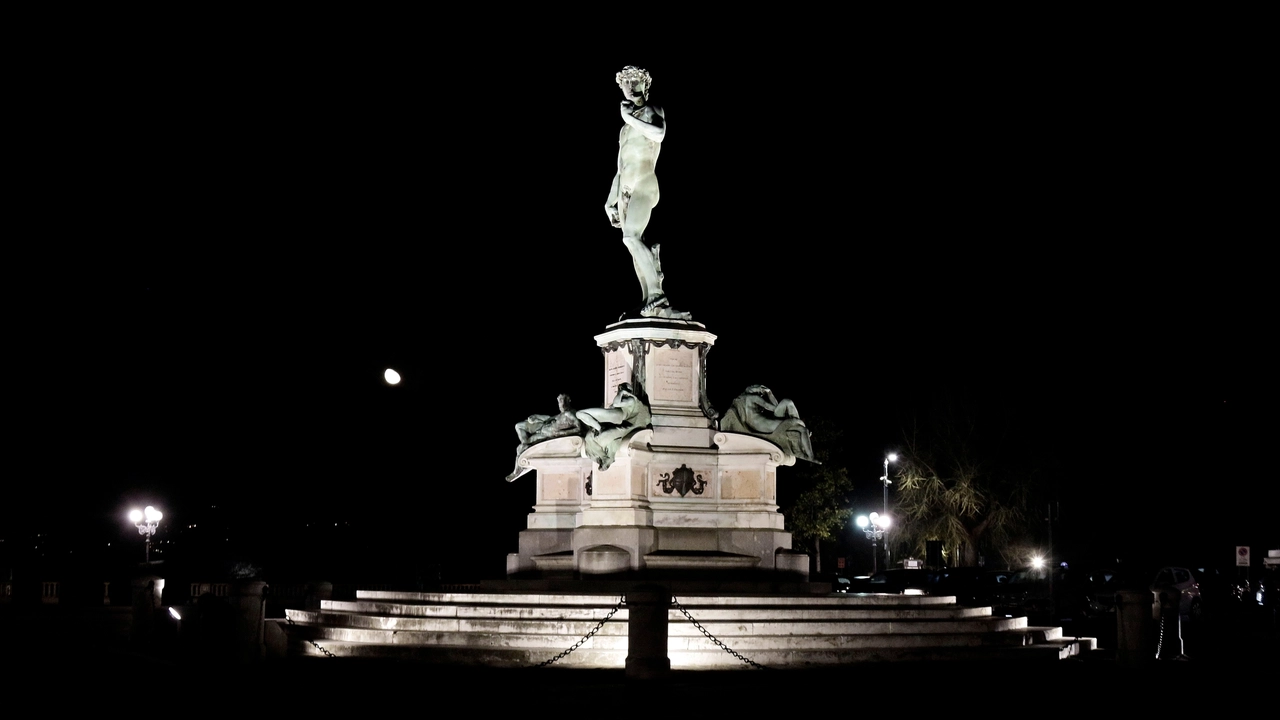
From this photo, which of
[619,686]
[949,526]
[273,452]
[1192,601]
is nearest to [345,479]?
[273,452]

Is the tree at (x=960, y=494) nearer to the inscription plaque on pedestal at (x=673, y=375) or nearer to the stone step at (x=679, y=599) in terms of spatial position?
the inscription plaque on pedestal at (x=673, y=375)

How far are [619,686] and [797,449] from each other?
7971 mm

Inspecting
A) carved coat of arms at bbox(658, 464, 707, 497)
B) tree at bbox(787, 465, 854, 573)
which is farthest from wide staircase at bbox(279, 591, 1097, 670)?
tree at bbox(787, 465, 854, 573)

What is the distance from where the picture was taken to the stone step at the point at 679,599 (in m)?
18.9

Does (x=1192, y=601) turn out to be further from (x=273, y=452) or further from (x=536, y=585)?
(x=273, y=452)

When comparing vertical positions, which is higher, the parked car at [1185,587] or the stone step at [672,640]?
the parked car at [1185,587]

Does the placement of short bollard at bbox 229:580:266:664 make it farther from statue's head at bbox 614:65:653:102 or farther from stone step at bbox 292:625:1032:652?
statue's head at bbox 614:65:653:102

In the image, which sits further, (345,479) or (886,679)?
(345,479)

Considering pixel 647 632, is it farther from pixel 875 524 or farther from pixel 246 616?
pixel 875 524

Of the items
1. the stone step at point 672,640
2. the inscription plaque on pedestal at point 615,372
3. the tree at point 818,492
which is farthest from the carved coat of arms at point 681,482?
the tree at point 818,492

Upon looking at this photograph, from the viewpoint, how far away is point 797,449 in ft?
73.8

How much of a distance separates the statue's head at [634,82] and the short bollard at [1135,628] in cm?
1063

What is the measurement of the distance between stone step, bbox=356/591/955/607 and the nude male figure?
18.4ft

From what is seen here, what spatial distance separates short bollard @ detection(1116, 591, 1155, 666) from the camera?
59.7 ft
